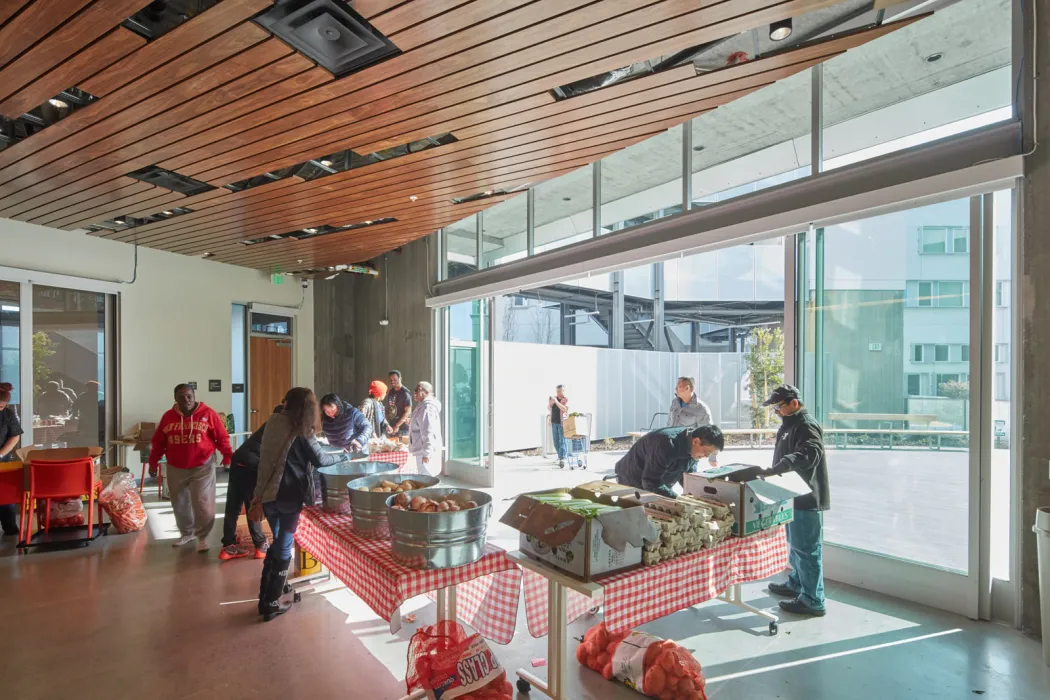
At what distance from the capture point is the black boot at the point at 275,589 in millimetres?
3559

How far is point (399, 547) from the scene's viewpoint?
226 cm

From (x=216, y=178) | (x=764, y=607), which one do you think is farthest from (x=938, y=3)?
(x=216, y=178)

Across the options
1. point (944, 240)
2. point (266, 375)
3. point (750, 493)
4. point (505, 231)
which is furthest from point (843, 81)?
point (266, 375)

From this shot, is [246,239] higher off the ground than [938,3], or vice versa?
[938,3]

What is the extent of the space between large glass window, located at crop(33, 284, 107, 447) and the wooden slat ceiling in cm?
176

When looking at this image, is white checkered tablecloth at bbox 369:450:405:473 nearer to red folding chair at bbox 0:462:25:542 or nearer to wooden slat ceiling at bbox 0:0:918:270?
wooden slat ceiling at bbox 0:0:918:270

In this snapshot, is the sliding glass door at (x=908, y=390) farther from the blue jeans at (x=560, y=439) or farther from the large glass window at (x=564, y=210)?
the blue jeans at (x=560, y=439)

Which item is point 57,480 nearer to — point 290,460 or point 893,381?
point 290,460

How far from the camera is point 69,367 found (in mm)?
7109

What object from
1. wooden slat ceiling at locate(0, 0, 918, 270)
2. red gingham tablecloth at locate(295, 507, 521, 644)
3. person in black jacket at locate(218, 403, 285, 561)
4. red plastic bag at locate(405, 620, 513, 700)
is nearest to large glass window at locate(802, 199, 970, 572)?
wooden slat ceiling at locate(0, 0, 918, 270)

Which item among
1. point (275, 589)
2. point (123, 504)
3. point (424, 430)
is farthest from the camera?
point (424, 430)

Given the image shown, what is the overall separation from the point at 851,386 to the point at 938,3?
Result: 99.9 inches

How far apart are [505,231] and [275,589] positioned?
201 inches

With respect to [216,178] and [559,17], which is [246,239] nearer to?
[216,178]
